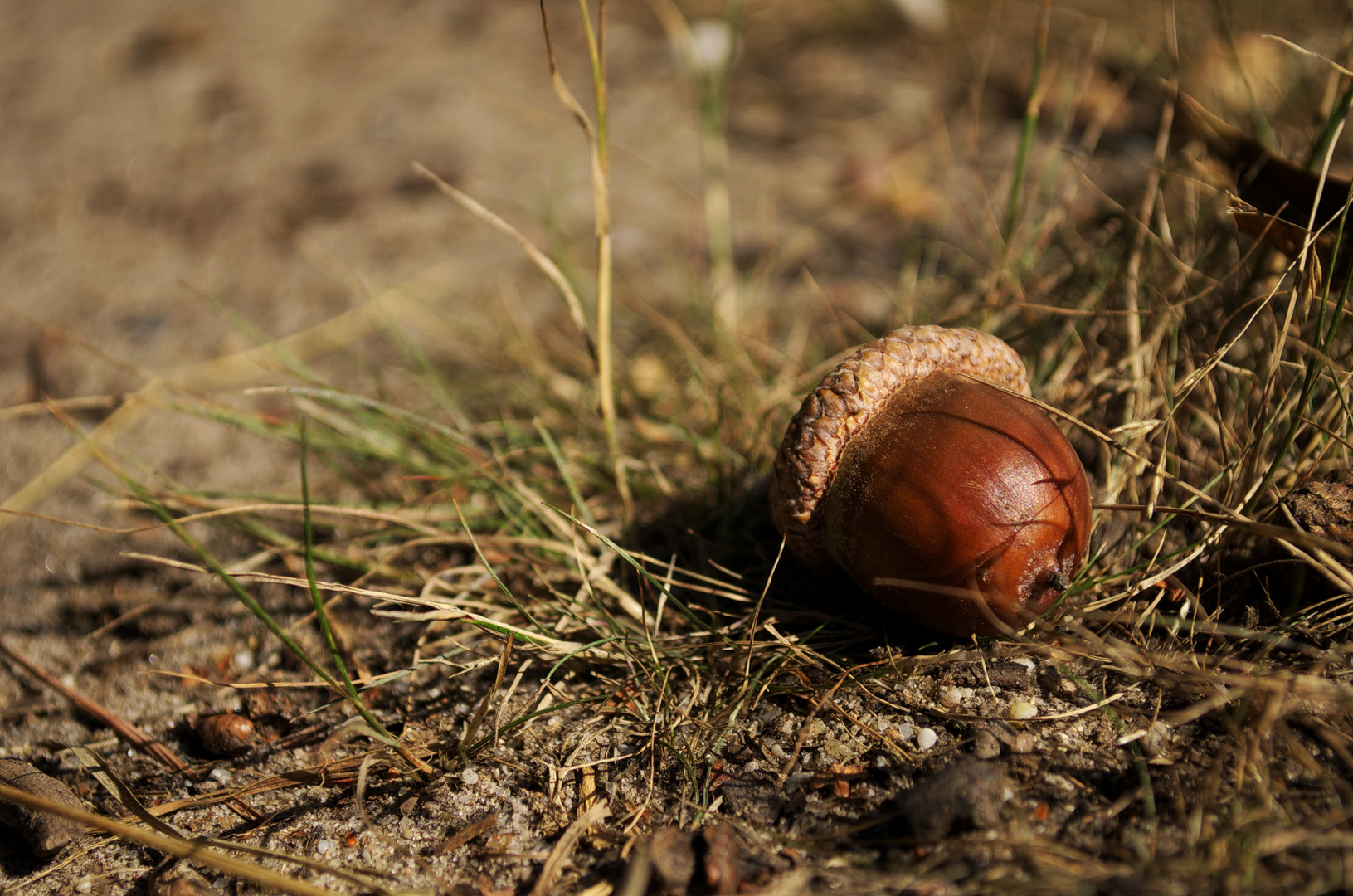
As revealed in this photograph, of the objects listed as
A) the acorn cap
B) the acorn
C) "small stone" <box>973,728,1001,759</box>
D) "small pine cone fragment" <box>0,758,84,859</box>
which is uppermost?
the acorn cap

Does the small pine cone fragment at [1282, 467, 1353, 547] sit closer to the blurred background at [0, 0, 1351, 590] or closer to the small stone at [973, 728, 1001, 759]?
the small stone at [973, 728, 1001, 759]

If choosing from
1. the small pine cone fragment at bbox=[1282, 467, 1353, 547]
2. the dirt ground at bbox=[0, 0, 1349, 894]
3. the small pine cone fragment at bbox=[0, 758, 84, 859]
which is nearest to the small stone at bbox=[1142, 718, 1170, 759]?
the dirt ground at bbox=[0, 0, 1349, 894]

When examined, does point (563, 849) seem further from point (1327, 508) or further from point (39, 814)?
point (1327, 508)

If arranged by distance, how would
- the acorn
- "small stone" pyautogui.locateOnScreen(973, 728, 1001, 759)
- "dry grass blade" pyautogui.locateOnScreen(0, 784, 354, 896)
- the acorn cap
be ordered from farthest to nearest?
the acorn, the acorn cap, "small stone" pyautogui.locateOnScreen(973, 728, 1001, 759), "dry grass blade" pyautogui.locateOnScreen(0, 784, 354, 896)

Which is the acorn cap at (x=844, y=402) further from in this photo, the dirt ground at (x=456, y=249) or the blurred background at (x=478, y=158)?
the blurred background at (x=478, y=158)

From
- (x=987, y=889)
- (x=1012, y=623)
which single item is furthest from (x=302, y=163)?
(x=987, y=889)

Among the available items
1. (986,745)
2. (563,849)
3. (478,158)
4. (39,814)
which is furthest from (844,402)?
(478,158)
